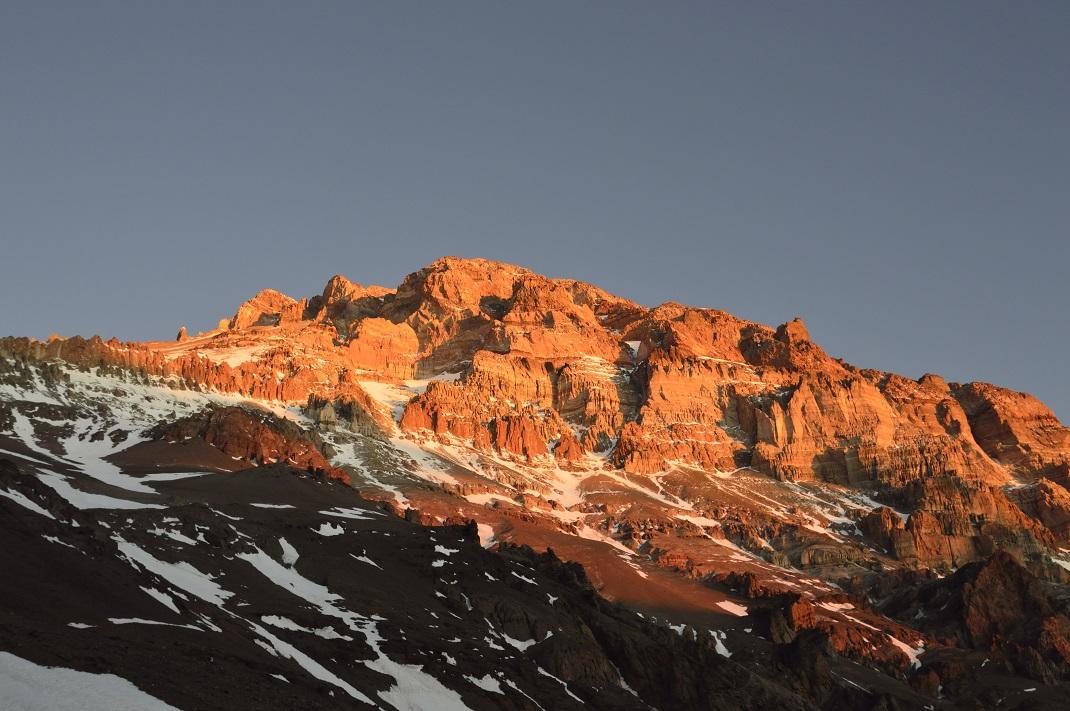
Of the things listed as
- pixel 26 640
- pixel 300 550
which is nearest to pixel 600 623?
pixel 300 550

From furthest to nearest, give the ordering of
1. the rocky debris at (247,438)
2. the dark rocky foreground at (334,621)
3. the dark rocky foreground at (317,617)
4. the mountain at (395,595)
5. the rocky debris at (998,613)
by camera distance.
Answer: the rocky debris at (247,438) → the rocky debris at (998,613) → the mountain at (395,595) → the dark rocky foreground at (334,621) → the dark rocky foreground at (317,617)

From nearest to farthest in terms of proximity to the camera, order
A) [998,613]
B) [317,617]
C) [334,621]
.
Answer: [317,617], [334,621], [998,613]

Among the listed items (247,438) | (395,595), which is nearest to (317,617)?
(395,595)

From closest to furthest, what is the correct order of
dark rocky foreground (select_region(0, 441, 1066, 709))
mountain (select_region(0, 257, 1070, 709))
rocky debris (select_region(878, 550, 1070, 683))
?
dark rocky foreground (select_region(0, 441, 1066, 709))
mountain (select_region(0, 257, 1070, 709))
rocky debris (select_region(878, 550, 1070, 683))

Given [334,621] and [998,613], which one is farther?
[998,613]

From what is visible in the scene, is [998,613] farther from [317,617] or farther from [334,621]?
[317,617]

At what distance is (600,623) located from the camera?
97.5m

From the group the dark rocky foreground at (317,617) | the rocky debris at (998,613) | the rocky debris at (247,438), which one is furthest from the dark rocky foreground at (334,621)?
the rocky debris at (247,438)

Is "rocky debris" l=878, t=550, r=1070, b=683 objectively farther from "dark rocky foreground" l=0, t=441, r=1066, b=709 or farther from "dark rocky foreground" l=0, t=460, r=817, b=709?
"dark rocky foreground" l=0, t=460, r=817, b=709

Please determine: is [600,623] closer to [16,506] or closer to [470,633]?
[470,633]

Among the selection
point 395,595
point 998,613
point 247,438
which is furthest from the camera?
point 247,438

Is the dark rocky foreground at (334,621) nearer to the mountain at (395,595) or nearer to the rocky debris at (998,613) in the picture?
the mountain at (395,595)

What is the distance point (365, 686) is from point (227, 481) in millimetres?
74371

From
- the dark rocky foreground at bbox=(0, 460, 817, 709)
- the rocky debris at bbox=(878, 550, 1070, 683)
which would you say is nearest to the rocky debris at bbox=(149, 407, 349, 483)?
the dark rocky foreground at bbox=(0, 460, 817, 709)
